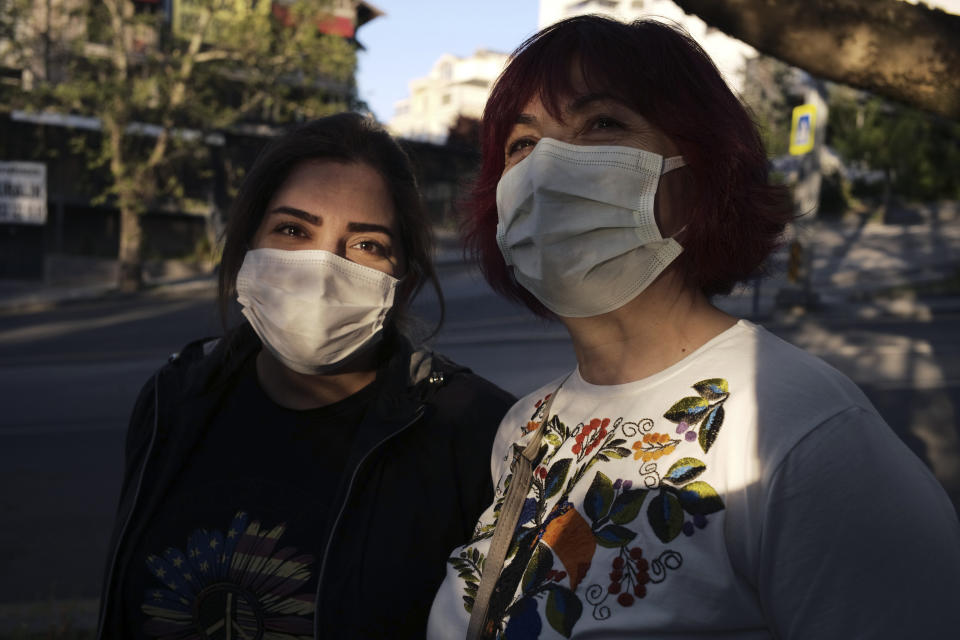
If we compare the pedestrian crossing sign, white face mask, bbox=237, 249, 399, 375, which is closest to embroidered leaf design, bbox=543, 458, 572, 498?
white face mask, bbox=237, 249, 399, 375

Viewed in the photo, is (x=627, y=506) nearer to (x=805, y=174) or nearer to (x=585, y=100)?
(x=585, y=100)

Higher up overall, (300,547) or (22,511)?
(300,547)

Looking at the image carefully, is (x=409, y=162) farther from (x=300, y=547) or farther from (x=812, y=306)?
(x=812, y=306)

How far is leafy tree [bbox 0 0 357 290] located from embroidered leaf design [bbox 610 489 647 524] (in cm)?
2205

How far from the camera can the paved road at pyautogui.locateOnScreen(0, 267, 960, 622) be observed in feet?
17.6

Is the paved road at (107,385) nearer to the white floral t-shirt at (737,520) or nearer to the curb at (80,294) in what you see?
the white floral t-shirt at (737,520)

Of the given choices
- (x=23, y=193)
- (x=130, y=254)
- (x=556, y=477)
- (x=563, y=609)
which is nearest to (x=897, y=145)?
(x=130, y=254)

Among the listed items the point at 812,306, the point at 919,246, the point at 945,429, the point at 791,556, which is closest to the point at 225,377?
the point at 791,556

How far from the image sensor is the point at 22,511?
236 inches

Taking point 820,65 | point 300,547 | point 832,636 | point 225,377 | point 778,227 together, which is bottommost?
point 300,547

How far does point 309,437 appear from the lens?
2.38m

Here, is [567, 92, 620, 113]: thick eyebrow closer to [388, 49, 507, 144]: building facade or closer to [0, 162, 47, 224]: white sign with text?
[0, 162, 47, 224]: white sign with text

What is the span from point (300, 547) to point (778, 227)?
133cm

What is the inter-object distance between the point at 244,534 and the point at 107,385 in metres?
8.94
